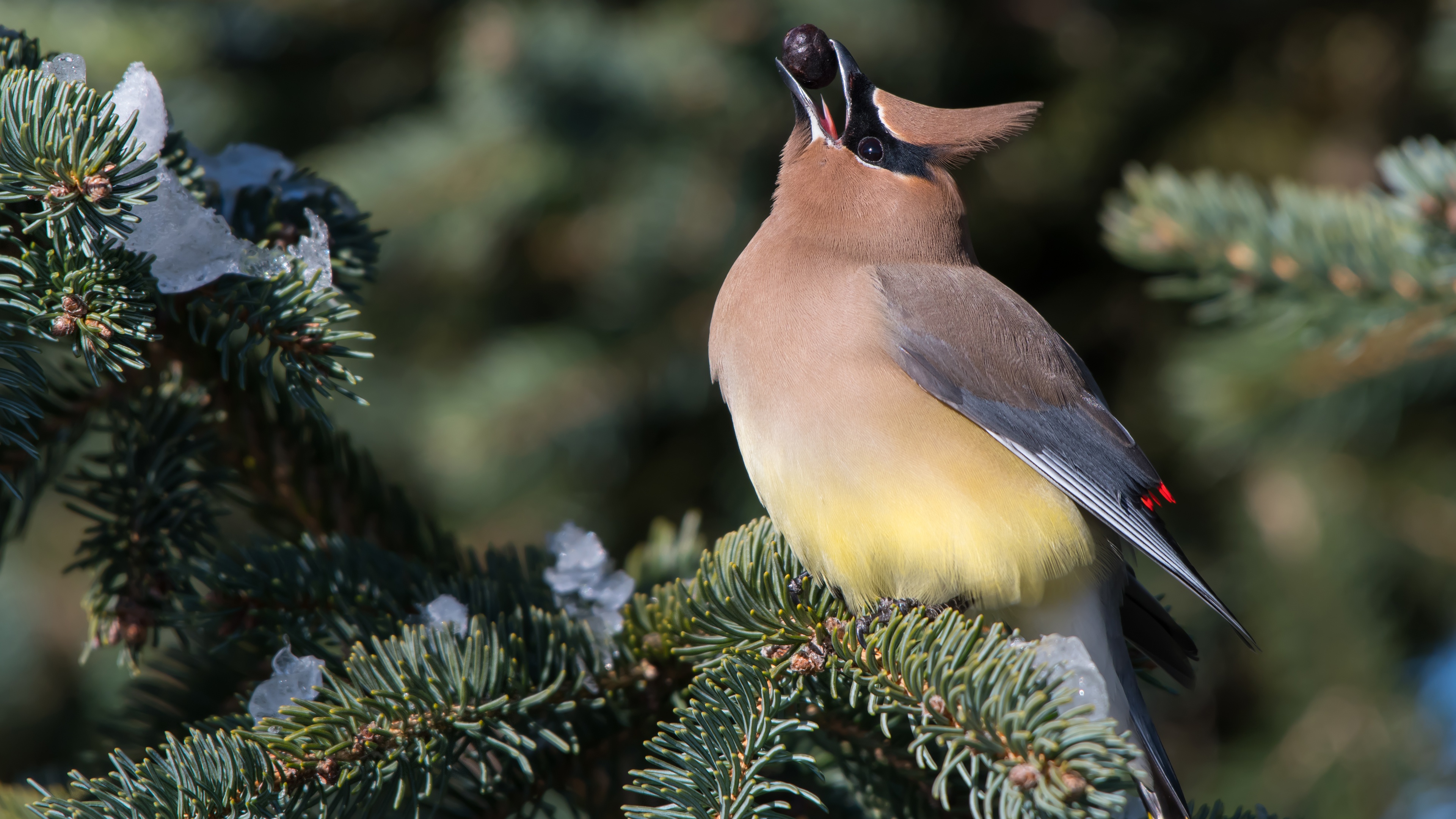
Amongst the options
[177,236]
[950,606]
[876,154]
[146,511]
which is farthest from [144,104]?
[950,606]

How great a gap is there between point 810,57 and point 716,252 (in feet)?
4.25

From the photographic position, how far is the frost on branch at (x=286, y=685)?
1986 mm

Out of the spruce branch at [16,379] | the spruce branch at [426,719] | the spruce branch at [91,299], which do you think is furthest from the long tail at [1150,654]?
the spruce branch at [16,379]

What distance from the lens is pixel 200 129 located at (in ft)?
13.6

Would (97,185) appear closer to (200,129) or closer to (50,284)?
Result: (50,284)

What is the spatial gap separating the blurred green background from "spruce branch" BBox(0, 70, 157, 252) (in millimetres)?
1942

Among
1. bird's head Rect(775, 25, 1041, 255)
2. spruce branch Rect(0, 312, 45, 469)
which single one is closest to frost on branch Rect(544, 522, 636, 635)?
spruce branch Rect(0, 312, 45, 469)

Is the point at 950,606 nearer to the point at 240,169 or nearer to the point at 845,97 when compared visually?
the point at 845,97

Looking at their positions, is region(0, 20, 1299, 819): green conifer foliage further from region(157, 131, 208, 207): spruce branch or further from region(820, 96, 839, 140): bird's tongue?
region(820, 96, 839, 140): bird's tongue

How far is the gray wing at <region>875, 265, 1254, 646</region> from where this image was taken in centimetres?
262

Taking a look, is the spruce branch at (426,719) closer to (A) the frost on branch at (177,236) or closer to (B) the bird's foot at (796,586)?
(B) the bird's foot at (796,586)

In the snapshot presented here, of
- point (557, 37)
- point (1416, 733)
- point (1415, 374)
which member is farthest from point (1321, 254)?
point (557, 37)

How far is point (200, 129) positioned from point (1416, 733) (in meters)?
4.39

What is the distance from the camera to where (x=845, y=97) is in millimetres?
3043
